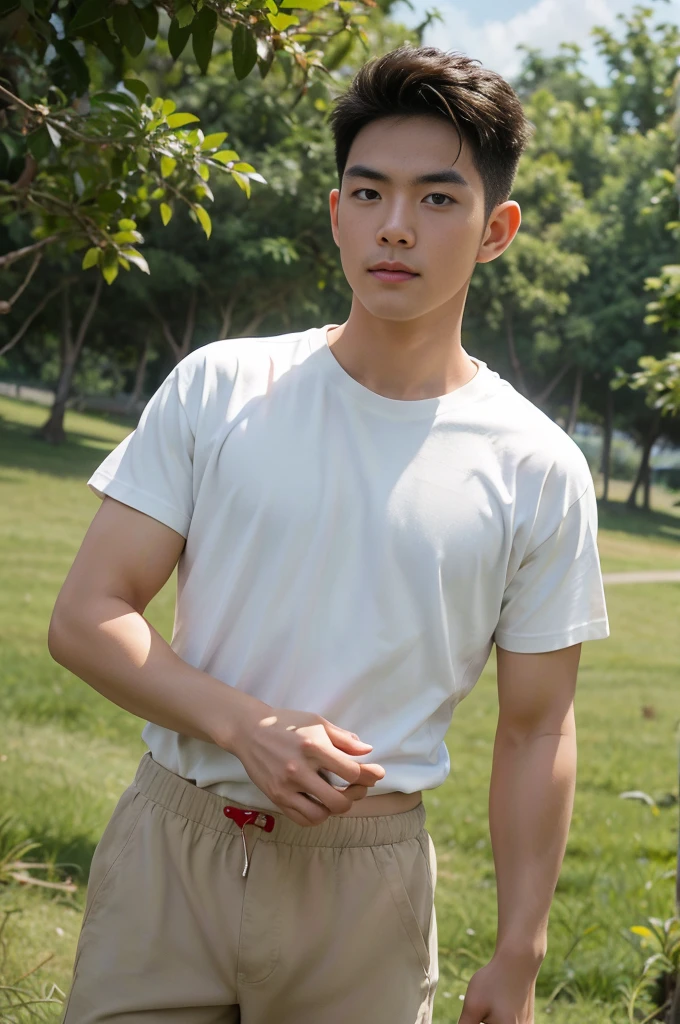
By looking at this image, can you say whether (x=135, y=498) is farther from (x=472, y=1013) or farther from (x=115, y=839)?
(x=472, y=1013)

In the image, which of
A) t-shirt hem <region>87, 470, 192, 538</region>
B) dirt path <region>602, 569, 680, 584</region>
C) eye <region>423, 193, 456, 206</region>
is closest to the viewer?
t-shirt hem <region>87, 470, 192, 538</region>

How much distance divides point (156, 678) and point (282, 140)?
15743 millimetres

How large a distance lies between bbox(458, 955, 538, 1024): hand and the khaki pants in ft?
0.29

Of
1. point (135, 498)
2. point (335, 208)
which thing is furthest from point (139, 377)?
point (135, 498)

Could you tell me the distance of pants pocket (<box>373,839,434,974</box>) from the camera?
1637mm

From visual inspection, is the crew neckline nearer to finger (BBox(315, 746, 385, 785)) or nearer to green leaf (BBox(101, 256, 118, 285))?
finger (BBox(315, 746, 385, 785))

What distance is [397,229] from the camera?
5.25 feet

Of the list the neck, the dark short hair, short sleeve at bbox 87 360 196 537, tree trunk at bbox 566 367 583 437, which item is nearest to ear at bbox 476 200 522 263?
the dark short hair

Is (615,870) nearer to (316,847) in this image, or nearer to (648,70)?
(316,847)

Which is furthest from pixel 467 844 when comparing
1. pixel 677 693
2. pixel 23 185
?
pixel 677 693

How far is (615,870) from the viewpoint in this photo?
200 inches

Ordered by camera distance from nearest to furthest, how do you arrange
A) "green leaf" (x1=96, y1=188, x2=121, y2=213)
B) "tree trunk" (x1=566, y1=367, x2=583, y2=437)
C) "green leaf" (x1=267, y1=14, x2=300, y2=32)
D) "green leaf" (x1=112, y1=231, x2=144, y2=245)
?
1. "green leaf" (x1=267, y1=14, x2=300, y2=32)
2. "green leaf" (x1=96, y1=188, x2=121, y2=213)
3. "green leaf" (x1=112, y1=231, x2=144, y2=245)
4. "tree trunk" (x1=566, y1=367, x2=583, y2=437)

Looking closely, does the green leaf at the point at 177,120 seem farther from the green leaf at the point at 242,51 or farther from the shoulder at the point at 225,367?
the shoulder at the point at 225,367

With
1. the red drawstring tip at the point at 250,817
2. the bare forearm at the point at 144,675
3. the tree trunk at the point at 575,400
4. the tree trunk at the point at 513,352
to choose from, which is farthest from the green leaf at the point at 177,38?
the tree trunk at the point at 575,400
